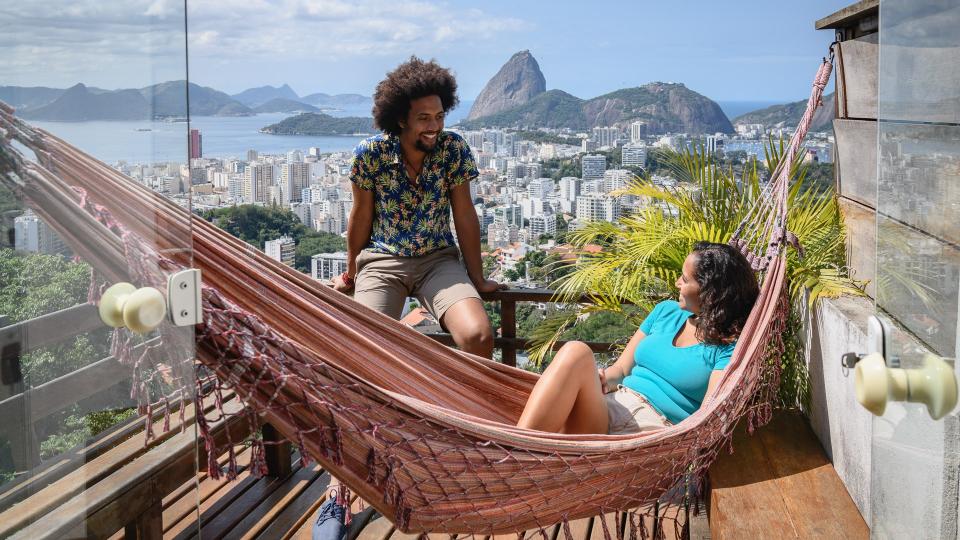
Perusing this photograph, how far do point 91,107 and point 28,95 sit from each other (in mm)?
70

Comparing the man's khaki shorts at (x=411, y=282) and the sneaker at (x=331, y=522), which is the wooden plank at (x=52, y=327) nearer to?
the sneaker at (x=331, y=522)

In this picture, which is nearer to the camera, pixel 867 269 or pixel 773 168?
pixel 867 269

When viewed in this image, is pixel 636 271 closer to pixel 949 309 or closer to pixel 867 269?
pixel 867 269

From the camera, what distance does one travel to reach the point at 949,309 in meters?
0.73

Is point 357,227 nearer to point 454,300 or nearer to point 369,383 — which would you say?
point 454,300

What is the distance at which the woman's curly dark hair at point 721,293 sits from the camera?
242 cm

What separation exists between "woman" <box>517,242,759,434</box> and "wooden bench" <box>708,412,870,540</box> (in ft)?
0.72

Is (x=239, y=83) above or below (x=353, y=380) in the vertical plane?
above

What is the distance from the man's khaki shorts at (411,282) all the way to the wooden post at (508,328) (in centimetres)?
45

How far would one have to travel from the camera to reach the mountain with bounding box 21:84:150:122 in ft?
2.98

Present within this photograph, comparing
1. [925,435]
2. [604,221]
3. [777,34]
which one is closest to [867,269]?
[604,221]

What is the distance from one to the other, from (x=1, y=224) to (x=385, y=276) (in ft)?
7.06

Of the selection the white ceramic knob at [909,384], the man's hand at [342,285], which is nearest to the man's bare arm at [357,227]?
the man's hand at [342,285]

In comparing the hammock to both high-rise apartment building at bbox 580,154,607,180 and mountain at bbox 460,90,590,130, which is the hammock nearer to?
high-rise apartment building at bbox 580,154,607,180
